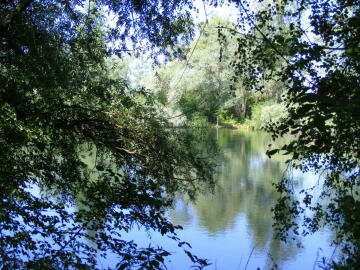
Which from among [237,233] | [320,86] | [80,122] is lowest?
[237,233]

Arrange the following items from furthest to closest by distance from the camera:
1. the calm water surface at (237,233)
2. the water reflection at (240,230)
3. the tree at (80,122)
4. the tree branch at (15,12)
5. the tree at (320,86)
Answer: the water reflection at (240,230) → the calm water surface at (237,233) → the tree branch at (15,12) → the tree at (80,122) → the tree at (320,86)

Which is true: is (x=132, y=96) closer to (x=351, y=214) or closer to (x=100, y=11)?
(x=100, y=11)

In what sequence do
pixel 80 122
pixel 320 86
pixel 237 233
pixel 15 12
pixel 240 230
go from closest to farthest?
pixel 320 86 → pixel 15 12 → pixel 80 122 → pixel 237 233 → pixel 240 230

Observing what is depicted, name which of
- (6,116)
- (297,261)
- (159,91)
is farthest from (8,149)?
(297,261)

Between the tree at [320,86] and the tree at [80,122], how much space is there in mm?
1211

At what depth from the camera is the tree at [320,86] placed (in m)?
1.67

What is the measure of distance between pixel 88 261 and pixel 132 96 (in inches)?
89.8

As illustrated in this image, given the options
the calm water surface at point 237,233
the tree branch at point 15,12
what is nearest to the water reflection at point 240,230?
the calm water surface at point 237,233

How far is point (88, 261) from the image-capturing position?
9.36 feet

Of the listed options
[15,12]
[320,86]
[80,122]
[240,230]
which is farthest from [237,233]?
[320,86]

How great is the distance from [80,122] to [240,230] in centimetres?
467

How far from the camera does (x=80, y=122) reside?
15.0ft

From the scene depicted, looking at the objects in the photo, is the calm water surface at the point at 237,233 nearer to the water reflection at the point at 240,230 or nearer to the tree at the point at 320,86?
the water reflection at the point at 240,230

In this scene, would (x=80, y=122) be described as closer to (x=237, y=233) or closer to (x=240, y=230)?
(x=237, y=233)
